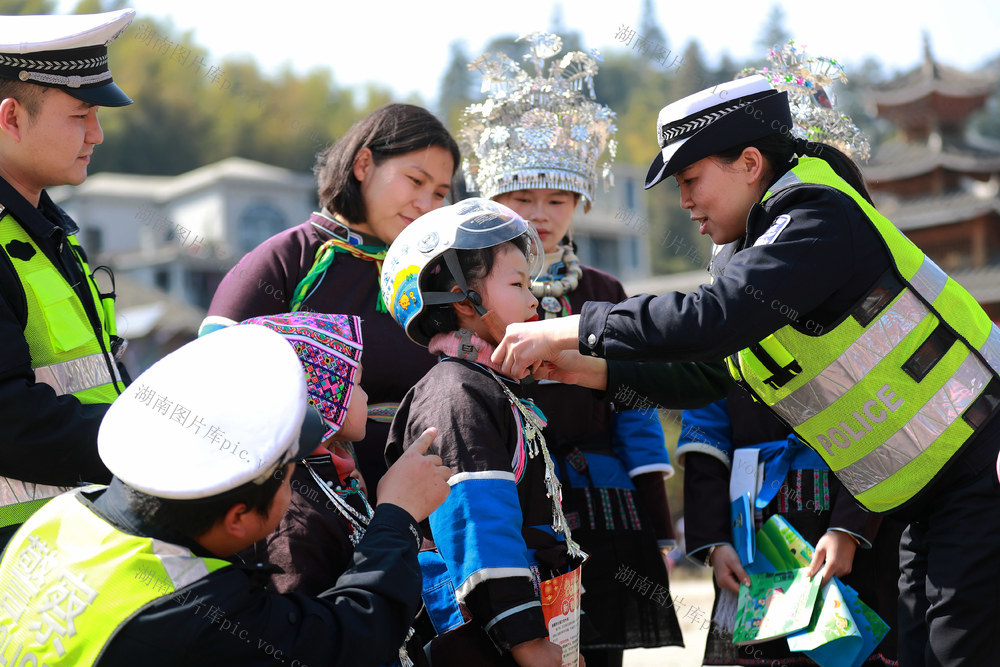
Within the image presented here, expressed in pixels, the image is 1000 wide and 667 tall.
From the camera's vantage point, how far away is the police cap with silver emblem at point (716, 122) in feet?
9.02

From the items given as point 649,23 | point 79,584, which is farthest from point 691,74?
point 79,584

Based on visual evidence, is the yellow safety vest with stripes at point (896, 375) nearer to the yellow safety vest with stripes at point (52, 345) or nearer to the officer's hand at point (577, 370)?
the officer's hand at point (577, 370)

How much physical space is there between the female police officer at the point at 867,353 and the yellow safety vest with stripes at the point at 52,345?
3.48 ft

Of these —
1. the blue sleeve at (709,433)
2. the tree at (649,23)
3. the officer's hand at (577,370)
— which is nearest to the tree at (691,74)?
the tree at (649,23)

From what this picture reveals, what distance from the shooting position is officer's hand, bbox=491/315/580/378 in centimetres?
265

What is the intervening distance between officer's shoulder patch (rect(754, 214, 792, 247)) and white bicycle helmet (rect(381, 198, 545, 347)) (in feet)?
2.30

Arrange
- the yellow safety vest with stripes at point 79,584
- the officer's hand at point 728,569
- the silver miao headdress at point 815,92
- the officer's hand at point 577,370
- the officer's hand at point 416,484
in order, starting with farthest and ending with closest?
the silver miao headdress at point 815,92
the officer's hand at point 728,569
the officer's hand at point 577,370
the officer's hand at point 416,484
the yellow safety vest with stripes at point 79,584

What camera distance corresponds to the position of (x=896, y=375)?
253 centimetres

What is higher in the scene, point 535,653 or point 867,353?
point 867,353

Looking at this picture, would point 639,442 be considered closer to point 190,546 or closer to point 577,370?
point 577,370

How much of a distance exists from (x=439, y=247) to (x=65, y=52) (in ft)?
3.65

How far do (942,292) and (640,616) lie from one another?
1.45 meters

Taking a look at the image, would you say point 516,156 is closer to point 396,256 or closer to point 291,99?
point 396,256

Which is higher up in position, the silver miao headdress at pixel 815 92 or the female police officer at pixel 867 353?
the silver miao headdress at pixel 815 92
